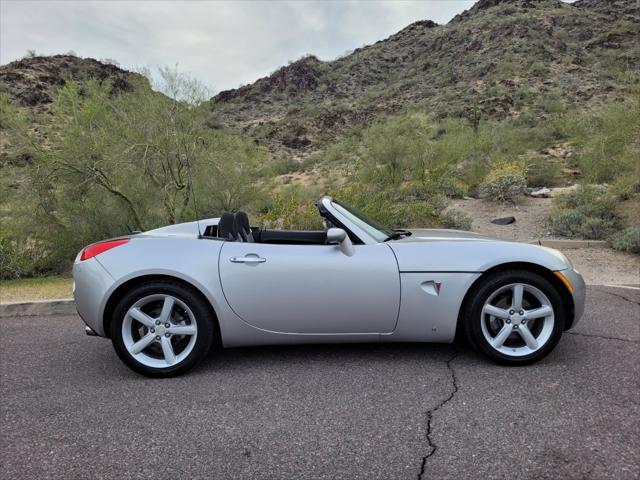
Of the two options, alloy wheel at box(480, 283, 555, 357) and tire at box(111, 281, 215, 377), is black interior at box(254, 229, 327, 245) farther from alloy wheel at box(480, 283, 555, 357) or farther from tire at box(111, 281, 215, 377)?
alloy wheel at box(480, 283, 555, 357)

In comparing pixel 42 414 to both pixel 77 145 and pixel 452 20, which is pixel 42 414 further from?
pixel 452 20

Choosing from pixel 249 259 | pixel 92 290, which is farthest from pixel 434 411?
pixel 92 290

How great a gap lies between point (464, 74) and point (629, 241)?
35.7 m

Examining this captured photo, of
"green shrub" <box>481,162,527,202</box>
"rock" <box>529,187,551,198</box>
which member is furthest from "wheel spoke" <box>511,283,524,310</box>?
"rock" <box>529,187,551,198</box>

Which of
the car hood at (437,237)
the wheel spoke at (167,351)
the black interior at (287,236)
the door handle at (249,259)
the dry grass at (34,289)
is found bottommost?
the dry grass at (34,289)

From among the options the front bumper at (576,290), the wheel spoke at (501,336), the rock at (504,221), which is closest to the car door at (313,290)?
the wheel spoke at (501,336)

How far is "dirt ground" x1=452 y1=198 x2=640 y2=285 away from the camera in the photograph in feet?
23.1

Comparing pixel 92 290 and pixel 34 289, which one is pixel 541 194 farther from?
pixel 92 290

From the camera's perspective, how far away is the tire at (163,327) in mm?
3229

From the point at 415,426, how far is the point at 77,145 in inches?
326

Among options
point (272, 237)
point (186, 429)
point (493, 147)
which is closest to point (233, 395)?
point (186, 429)

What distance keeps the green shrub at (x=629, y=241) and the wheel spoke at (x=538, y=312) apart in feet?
19.9

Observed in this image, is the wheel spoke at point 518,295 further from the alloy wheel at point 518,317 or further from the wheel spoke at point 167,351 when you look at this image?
the wheel spoke at point 167,351

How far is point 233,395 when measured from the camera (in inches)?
118
